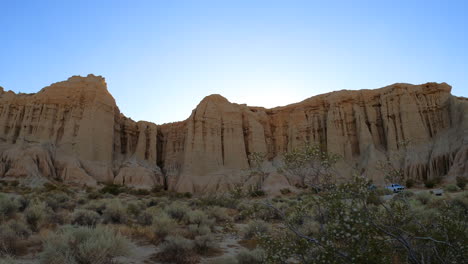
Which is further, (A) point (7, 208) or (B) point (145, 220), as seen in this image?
(B) point (145, 220)

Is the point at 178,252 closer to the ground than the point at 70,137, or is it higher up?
Answer: closer to the ground

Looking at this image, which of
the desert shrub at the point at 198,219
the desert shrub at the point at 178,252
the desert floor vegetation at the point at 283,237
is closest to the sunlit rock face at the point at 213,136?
the desert shrub at the point at 198,219

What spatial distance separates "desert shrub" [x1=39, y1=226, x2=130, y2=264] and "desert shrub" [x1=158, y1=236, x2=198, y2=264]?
94 cm

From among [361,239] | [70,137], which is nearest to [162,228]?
[361,239]

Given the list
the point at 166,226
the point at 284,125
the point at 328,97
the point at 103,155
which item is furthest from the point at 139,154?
the point at 166,226

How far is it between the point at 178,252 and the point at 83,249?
2.31 meters

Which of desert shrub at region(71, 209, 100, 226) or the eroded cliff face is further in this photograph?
the eroded cliff face

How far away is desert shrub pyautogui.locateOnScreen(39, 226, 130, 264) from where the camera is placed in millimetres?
5562

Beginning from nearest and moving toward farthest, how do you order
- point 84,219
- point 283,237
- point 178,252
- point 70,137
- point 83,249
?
point 283,237 < point 83,249 < point 178,252 < point 84,219 < point 70,137

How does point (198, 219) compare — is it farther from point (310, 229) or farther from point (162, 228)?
point (310, 229)

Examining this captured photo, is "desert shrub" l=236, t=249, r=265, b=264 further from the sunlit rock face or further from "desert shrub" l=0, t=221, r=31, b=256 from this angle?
the sunlit rock face

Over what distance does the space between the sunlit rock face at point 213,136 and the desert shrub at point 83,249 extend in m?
37.0

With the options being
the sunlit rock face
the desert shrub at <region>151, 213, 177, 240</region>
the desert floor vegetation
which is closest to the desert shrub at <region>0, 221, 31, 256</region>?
the desert floor vegetation

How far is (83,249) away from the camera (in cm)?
573
